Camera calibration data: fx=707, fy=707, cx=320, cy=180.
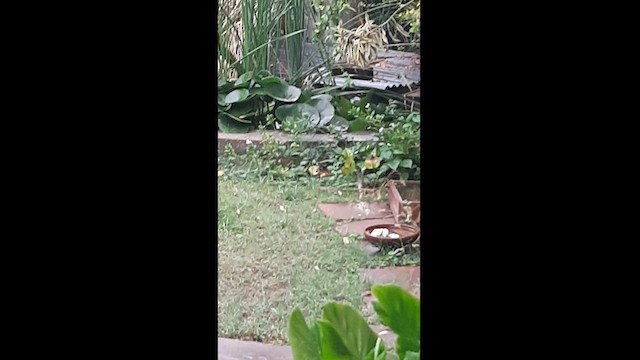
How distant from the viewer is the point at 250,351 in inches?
52.6

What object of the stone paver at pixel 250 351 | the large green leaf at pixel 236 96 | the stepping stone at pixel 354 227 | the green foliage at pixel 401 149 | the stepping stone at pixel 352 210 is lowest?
the stone paver at pixel 250 351

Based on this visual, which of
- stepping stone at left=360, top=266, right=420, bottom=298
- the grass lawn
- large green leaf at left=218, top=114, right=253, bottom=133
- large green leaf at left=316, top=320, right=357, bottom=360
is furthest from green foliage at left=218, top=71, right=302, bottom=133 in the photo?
large green leaf at left=316, top=320, right=357, bottom=360

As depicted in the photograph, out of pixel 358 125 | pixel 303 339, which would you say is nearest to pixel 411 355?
pixel 303 339

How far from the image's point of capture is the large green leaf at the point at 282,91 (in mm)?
1396

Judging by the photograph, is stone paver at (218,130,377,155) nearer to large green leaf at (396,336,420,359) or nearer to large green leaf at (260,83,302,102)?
large green leaf at (260,83,302,102)

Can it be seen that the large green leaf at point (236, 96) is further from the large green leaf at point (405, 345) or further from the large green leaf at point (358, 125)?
the large green leaf at point (405, 345)

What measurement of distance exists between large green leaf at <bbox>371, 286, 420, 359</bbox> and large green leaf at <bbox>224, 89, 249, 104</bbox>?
18.4 inches

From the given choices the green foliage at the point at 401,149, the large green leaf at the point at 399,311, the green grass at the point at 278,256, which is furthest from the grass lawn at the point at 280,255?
the large green leaf at the point at 399,311

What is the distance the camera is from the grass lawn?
4.59ft

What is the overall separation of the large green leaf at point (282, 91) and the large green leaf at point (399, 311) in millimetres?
471
